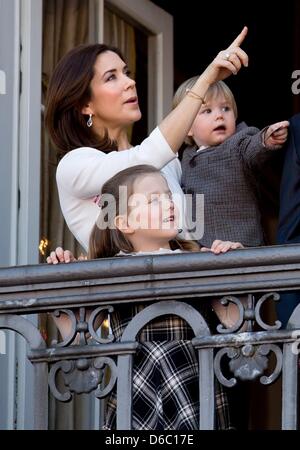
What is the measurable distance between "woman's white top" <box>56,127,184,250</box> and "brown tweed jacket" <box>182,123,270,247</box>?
0.51 ft

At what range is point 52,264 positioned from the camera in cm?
536

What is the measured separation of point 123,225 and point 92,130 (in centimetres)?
61

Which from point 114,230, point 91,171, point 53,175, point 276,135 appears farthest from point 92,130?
point 53,175

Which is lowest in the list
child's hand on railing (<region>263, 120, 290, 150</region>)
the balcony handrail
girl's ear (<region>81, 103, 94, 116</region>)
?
the balcony handrail

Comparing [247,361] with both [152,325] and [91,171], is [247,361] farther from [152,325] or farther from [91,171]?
[91,171]

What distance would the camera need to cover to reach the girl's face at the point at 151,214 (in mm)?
5391

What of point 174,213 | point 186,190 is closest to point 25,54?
point 186,190

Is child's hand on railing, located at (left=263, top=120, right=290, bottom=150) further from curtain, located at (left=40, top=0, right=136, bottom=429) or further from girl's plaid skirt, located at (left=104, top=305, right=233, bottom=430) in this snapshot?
curtain, located at (left=40, top=0, right=136, bottom=429)

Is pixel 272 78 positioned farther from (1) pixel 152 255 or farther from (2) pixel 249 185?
(1) pixel 152 255

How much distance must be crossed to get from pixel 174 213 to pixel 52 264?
436 mm

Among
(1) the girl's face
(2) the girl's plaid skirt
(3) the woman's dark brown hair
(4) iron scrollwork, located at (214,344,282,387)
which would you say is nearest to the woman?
(3) the woman's dark brown hair

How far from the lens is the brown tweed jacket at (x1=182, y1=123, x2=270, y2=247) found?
19.5 feet

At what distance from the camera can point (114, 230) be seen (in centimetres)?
552

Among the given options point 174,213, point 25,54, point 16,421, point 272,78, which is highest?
point 272,78
